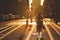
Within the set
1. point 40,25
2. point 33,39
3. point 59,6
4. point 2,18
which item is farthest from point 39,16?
point 59,6

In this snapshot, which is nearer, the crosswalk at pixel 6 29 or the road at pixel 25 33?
the road at pixel 25 33

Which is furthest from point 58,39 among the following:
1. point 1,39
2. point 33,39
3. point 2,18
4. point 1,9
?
point 1,9

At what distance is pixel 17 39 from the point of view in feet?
48.3

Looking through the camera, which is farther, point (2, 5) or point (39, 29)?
point (2, 5)

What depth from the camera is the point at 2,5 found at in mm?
62719

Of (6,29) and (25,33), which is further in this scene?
(6,29)

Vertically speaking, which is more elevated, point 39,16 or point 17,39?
point 39,16

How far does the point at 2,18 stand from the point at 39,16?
129 ft

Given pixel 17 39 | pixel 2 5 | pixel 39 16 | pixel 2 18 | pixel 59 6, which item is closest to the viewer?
pixel 39 16

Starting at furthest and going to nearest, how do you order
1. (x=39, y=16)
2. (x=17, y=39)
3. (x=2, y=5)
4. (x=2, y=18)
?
(x=2, y=5) < (x=2, y=18) < (x=17, y=39) < (x=39, y=16)

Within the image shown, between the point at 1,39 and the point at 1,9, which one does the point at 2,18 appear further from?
the point at 1,39

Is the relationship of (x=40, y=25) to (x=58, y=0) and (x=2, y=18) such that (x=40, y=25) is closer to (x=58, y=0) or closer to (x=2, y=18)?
(x=2, y=18)

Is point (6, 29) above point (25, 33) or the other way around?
the other way around

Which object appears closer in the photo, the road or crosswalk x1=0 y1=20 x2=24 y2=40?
the road
